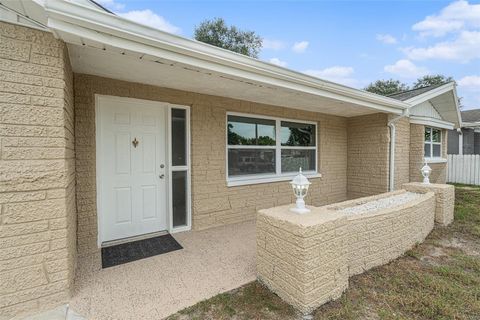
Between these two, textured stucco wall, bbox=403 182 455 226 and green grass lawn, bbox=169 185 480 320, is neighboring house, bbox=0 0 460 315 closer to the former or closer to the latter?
textured stucco wall, bbox=403 182 455 226

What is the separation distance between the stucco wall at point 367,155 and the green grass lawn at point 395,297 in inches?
117

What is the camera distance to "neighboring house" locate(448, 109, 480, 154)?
1395cm

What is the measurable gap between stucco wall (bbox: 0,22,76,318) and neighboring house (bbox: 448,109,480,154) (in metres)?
17.8

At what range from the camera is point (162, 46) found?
2467 millimetres

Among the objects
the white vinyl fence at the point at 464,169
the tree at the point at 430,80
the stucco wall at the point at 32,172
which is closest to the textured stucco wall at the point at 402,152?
the white vinyl fence at the point at 464,169

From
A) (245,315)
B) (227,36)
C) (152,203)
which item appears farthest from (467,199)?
(227,36)

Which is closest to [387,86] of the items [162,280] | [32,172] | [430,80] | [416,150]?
[430,80]

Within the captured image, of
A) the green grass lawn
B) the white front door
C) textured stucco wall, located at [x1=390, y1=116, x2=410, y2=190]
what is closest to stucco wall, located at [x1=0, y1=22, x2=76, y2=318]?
the green grass lawn

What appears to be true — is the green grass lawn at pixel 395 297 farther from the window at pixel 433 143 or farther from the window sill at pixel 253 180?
the window at pixel 433 143

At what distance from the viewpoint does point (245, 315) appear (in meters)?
2.12

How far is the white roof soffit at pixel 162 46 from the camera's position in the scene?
1.96m

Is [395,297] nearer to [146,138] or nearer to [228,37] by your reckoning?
[146,138]

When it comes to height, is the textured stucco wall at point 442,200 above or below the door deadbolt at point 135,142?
below

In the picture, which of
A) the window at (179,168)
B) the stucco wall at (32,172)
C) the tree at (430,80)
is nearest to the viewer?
the stucco wall at (32,172)
